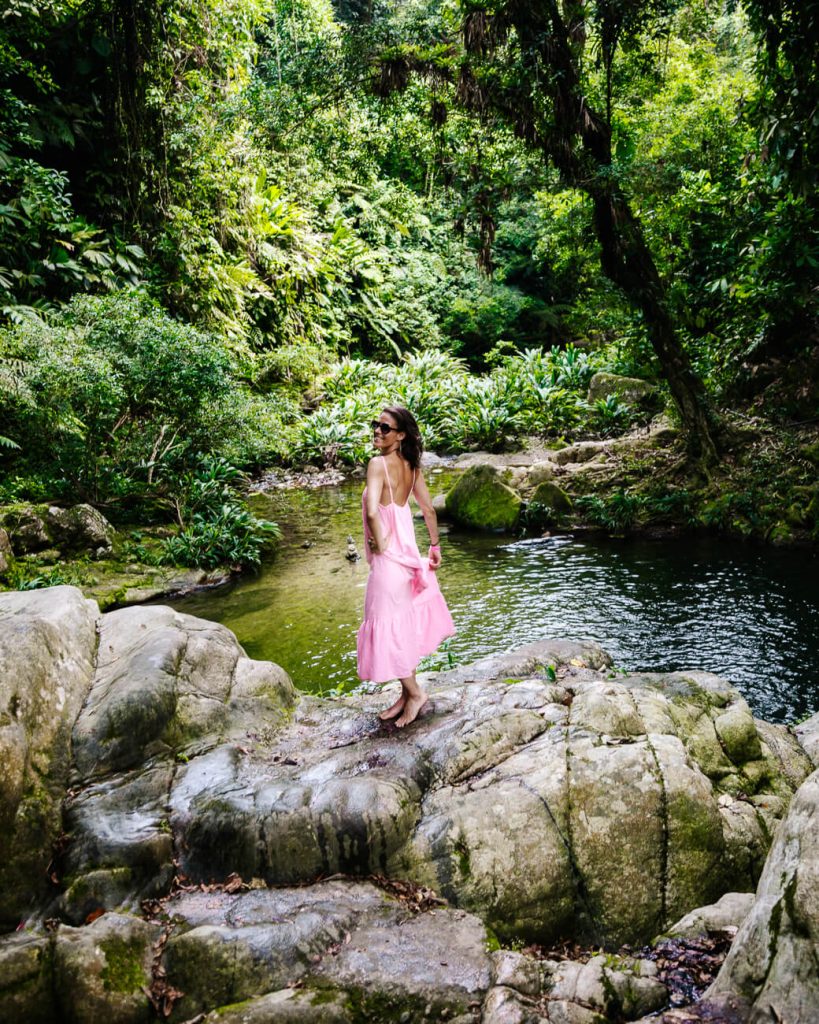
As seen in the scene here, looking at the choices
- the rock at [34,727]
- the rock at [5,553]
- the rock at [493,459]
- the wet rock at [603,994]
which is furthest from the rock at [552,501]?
the wet rock at [603,994]

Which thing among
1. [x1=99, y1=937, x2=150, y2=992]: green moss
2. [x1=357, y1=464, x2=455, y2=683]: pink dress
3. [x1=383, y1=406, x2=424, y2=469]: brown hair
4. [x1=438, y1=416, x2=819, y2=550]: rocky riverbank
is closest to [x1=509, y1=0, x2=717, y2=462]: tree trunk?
[x1=438, y1=416, x2=819, y2=550]: rocky riverbank

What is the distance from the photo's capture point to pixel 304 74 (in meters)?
10.9

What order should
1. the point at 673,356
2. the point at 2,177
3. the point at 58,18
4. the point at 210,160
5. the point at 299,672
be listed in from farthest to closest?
the point at 210,160 < the point at 58,18 < the point at 2,177 < the point at 673,356 < the point at 299,672

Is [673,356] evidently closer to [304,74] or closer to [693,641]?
[693,641]

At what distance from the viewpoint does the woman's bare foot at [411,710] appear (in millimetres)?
4223

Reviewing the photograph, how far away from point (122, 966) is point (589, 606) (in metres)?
6.29

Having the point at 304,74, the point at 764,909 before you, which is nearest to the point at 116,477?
the point at 304,74

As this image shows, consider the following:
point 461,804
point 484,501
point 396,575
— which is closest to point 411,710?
point 396,575

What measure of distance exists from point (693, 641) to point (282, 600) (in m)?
4.94

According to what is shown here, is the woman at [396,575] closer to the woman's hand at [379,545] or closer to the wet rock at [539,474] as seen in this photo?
the woman's hand at [379,545]

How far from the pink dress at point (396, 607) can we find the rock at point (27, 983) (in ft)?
6.86

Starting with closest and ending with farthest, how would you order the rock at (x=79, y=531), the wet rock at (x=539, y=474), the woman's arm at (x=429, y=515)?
1. the woman's arm at (x=429, y=515)
2. the rock at (x=79, y=531)
3. the wet rock at (x=539, y=474)

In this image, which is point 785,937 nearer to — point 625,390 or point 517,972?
point 517,972

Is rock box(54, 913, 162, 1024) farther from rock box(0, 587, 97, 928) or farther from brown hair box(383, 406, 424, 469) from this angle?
brown hair box(383, 406, 424, 469)
